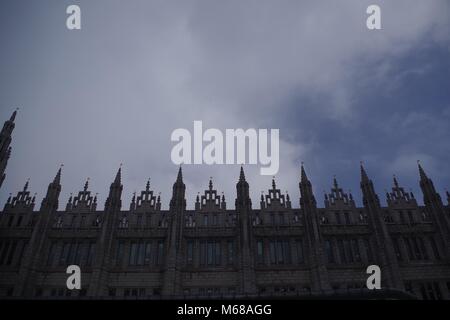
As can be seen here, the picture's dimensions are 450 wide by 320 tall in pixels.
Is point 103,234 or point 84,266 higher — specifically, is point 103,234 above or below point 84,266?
above

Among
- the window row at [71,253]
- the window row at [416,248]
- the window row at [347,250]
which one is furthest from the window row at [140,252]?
the window row at [416,248]

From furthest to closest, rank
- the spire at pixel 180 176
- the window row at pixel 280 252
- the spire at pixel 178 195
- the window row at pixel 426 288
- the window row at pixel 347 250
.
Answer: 1. the spire at pixel 180 176
2. the spire at pixel 178 195
3. the window row at pixel 347 250
4. the window row at pixel 280 252
5. the window row at pixel 426 288

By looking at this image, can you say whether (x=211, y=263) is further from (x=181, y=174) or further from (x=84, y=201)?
(x=84, y=201)

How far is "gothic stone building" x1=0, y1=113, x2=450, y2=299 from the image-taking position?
33.4 metres

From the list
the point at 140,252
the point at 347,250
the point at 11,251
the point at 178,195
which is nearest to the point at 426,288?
→ the point at 347,250

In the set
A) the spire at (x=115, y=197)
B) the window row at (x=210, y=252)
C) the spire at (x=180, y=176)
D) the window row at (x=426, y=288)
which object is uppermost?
the spire at (x=180, y=176)

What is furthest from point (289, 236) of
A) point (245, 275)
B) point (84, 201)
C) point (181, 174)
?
point (84, 201)

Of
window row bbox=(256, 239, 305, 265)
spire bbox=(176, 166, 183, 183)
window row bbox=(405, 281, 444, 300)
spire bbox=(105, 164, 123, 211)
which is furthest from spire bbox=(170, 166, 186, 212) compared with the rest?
window row bbox=(405, 281, 444, 300)

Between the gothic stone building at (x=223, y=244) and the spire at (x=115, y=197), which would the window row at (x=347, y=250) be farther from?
the spire at (x=115, y=197)

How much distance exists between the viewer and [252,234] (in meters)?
35.1

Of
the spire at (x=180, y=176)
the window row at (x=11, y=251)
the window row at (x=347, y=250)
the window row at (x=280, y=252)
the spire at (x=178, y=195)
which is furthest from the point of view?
the spire at (x=180, y=176)

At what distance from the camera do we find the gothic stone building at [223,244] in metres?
33.4
